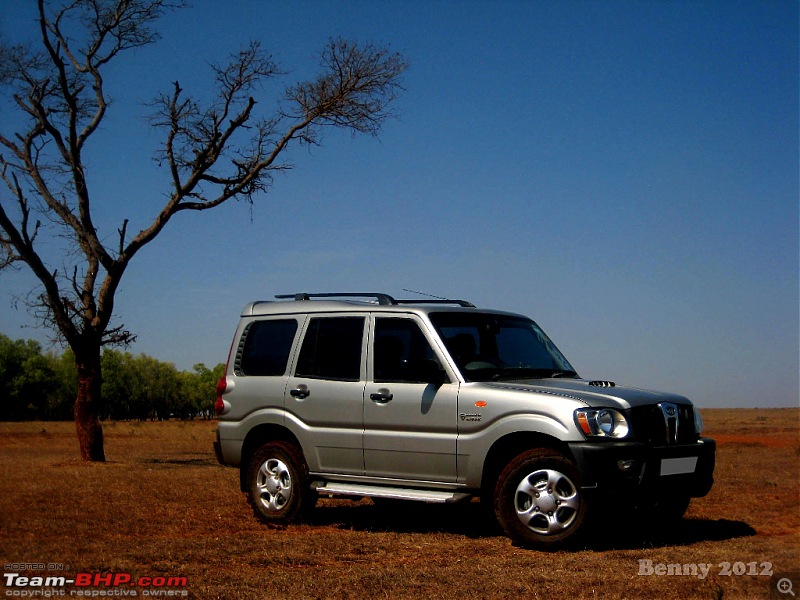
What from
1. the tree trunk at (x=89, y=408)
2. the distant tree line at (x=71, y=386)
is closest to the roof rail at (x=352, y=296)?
the tree trunk at (x=89, y=408)

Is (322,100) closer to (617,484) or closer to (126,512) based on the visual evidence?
Result: (126,512)

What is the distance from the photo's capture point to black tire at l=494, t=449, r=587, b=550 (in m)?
7.75

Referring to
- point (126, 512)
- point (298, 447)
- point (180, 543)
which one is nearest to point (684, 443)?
point (298, 447)

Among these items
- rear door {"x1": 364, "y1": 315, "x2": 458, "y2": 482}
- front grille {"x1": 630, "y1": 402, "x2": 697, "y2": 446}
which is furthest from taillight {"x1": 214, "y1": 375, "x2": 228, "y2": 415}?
front grille {"x1": 630, "y1": 402, "x2": 697, "y2": 446}

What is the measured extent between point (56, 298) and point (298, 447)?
1173 centimetres

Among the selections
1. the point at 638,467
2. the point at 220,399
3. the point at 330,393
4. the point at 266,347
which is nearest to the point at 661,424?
the point at 638,467

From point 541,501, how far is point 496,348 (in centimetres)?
187

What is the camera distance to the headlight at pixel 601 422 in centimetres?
780

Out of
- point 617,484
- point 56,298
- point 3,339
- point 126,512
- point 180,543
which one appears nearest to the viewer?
point 617,484

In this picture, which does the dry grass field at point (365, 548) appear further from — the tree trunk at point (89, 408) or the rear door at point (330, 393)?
the tree trunk at point (89, 408)

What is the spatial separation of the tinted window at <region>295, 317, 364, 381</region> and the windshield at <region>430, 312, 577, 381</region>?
938 millimetres

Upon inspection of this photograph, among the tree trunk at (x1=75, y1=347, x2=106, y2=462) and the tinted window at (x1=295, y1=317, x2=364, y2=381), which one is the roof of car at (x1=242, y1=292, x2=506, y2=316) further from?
the tree trunk at (x1=75, y1=347, x2=106, y2=462)

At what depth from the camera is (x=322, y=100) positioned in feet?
70.0

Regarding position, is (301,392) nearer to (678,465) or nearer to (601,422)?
(601,422)
